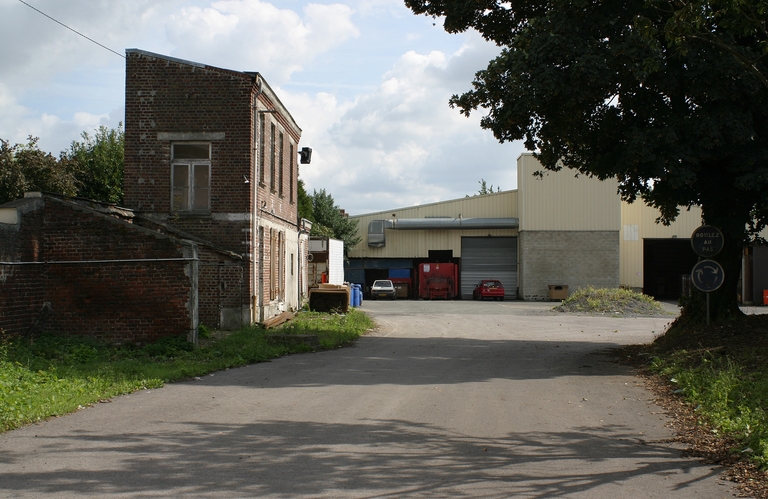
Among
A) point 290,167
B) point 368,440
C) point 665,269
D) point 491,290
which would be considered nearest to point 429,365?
point 368,440

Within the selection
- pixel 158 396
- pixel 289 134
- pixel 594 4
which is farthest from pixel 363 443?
pixel 289 134

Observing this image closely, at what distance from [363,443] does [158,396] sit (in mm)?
4194

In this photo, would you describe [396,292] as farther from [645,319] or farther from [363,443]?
[363,443]

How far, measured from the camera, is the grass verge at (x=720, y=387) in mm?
7087

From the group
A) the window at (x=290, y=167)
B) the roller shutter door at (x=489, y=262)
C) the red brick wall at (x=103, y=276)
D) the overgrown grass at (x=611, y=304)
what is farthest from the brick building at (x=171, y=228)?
the roller shutter door at (x=489, y=262)

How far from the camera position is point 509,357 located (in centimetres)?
1614

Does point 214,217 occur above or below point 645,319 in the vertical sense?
above

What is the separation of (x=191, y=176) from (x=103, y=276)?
559 centimetres

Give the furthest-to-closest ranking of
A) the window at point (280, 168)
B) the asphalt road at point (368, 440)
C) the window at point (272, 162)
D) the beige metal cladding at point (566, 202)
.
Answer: the beige metal cladding at point (566, 202)
the window at point (280, 168)
the window at point (272, 162)
the asphalt road at point (368, 440)

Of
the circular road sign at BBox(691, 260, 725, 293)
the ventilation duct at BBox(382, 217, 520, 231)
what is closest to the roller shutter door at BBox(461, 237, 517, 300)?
the ventilation duct at BBox(382, 217, 520, 231)

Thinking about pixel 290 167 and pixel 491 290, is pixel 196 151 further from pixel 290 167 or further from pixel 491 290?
pixel 491 290

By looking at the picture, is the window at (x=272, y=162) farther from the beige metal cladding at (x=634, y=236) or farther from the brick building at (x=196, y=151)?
the beige metal cladding at (x=634, y=236)

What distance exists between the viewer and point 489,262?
176 feet

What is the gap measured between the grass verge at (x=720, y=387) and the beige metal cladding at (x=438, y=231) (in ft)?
120
